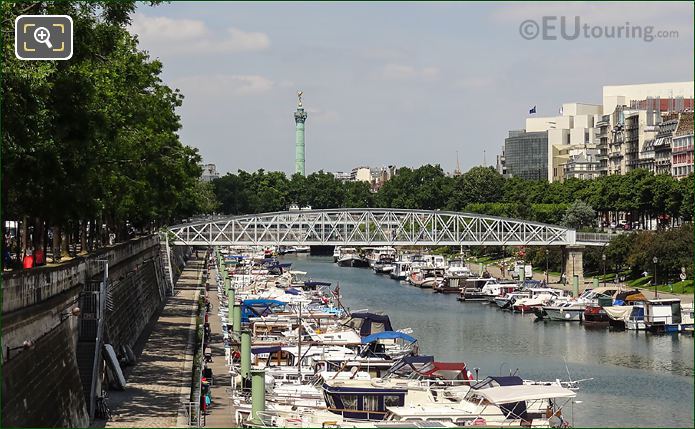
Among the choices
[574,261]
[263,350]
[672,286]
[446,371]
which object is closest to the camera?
Answer: [446,371]

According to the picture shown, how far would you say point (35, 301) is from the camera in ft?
121

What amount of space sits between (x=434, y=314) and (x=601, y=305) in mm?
14021

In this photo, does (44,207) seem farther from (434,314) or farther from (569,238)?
(569,238)

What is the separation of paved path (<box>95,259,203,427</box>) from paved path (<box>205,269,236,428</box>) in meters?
1.22

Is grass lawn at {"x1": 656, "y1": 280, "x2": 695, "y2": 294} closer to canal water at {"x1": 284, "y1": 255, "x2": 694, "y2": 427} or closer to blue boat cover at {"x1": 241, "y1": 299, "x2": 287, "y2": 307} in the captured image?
canal water at {"x1": 284, "y1": 255, "x2": 694, "y2": 427}

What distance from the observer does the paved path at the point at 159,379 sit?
4331 centimetres

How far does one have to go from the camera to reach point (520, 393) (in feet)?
147

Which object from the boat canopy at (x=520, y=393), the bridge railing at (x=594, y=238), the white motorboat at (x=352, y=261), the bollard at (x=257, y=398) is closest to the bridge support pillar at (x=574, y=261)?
the bridge railing at (x=594, y=238)

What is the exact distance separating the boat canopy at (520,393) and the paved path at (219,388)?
30.6 feet

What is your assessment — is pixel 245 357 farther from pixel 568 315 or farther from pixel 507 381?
pixel 568 315

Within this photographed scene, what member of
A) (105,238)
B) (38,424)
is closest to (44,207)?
(38,424)

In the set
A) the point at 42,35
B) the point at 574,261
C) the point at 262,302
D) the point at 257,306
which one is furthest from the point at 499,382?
the point at 574,261

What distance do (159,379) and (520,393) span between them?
1645 cm

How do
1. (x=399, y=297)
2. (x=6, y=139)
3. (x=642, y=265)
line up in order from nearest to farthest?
1. (x=6, y=139)
2. (x=642, y=265)
3. (x=399, y=297)
